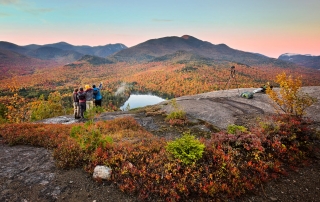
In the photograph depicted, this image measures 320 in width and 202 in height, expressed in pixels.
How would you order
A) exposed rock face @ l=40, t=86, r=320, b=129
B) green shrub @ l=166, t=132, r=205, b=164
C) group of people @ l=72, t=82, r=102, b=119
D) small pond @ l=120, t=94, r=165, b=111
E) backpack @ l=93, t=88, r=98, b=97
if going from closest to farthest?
green shrub @ l=166, t=132, r=205, b=164 < exposed rock face @ l=40, t=86, r=320, b=129 < group of people @ l=72, t=82, r=102, b=119 < backpack @ l=93, t=88, r=98, b=97 < small pond @ l=120, t=94, r=165, b=111

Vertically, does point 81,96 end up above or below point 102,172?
above

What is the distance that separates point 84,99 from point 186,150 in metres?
11.5

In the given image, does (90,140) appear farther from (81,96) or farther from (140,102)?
(140,102)

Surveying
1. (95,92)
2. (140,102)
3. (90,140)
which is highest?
(95,92)

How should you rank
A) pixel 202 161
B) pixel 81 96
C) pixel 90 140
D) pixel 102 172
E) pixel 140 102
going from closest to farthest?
pixel 102 172
pixel 202 161
pixel 90 140
pixel 81 96
pixel 140 102

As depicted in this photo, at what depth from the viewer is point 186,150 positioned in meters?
7.63

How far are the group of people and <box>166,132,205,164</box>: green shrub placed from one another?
426 inches

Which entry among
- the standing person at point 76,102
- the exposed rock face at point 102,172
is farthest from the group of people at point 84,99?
the exposed rock face at point 102,172

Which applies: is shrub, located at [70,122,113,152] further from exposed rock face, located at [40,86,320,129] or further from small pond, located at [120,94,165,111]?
small pond, located at [120,94,165,111]

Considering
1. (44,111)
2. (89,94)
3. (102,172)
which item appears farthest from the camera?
(44,111)

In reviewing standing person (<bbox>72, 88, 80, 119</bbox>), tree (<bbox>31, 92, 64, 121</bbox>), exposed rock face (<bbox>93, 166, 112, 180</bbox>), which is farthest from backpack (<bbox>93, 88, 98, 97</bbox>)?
tree (<bbox>31, 92, 64, 121</bbox>)

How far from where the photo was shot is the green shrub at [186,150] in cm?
728

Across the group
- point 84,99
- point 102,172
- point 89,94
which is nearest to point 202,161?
point 102,172

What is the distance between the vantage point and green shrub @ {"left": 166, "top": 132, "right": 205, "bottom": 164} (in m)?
7.28
